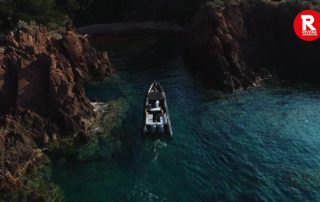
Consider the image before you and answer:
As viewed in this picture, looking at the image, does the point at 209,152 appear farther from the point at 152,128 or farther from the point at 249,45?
the point at 249,45

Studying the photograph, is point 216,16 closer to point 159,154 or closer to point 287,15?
point 287,15

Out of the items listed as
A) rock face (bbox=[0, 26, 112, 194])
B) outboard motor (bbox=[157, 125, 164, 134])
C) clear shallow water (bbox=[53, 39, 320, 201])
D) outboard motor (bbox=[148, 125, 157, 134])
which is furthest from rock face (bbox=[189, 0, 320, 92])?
rock face (bbox=[0, 26, 112, 194])

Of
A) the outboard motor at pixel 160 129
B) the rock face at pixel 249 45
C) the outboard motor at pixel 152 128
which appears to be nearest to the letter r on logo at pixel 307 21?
the rock face at pixel 249 45

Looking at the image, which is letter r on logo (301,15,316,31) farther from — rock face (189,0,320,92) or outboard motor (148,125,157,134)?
outboard motor (148,125,157,134)

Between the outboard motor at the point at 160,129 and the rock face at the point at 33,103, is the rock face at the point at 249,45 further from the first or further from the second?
the rock face at the point at 33,103

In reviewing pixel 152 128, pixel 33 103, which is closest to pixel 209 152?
pixel 152 128
